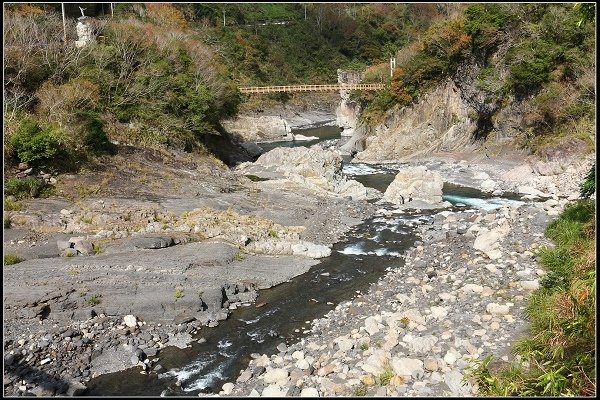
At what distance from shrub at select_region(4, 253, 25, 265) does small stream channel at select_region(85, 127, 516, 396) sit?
253 inches

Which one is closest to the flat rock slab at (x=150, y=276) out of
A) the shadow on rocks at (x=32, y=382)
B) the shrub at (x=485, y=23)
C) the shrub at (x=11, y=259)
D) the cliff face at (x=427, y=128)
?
the shrub at (x=11, y=259)

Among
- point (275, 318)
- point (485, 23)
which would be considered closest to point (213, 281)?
point (275, 318)

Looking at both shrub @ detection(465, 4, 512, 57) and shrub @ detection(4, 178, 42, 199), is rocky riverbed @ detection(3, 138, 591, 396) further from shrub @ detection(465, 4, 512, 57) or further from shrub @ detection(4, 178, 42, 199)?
shrub @ detection(465, 4, 512, 57)

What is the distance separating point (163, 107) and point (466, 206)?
21.0 metres

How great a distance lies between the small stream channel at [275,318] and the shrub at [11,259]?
253 inches

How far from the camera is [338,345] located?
10.6 metres

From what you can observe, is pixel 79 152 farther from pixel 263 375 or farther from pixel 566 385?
pixel 566 385

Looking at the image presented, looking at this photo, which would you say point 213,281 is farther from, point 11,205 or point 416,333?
point 11,205

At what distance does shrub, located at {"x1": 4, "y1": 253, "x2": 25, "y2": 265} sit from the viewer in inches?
572

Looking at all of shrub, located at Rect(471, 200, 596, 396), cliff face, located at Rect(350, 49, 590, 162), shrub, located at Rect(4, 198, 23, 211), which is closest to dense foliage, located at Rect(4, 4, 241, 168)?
shrub, located at Rect(4, 198, 23, 211)

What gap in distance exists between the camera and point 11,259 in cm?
1466

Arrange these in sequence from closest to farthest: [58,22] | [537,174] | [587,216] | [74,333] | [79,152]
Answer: [74,333] < [587,216] < [79,152] < [537,174] < [58,22]

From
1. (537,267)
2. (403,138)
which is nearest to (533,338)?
(537,267)

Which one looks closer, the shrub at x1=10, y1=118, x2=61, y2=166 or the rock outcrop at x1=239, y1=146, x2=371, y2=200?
the shrub at x1=10, y1=118, x2=61, y2=166
